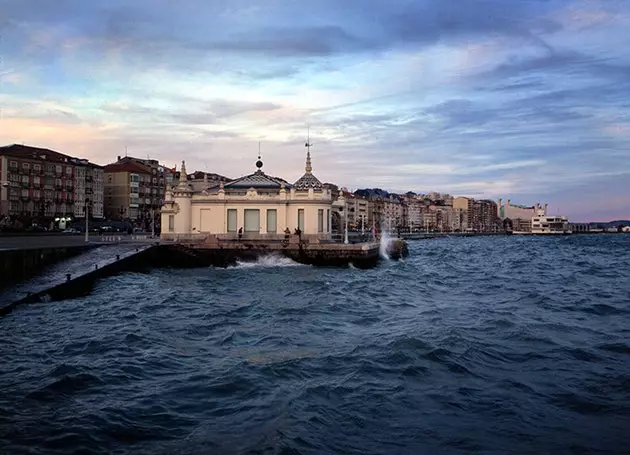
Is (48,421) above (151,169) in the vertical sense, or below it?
below

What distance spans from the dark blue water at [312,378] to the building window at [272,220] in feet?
97.9

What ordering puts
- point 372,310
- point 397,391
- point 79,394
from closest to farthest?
point 79,394, point 397,391, point 372,310

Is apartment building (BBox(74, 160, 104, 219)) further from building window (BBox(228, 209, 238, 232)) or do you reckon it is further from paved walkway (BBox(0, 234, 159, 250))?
building window (BBox(228, 209, 238, 232))

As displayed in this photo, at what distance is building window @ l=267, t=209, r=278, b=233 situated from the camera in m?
53.5

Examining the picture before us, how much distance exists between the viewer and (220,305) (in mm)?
23453

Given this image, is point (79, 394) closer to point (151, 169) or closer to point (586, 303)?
point (586, 303)

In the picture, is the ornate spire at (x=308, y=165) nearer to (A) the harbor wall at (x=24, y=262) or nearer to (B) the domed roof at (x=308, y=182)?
(B) the domed roof at (x=308, y=182)

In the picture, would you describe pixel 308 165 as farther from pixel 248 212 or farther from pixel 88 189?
pixel 88 189

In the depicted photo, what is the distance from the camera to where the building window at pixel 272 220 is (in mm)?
53469

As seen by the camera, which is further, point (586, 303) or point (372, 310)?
point (586, 303)

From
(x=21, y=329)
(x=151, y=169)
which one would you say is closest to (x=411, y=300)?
(x=21, y=329)

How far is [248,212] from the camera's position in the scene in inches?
2125

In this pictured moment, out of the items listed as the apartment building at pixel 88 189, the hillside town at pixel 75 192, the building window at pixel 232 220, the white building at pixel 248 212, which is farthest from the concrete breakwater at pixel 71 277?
the apartment building at pixel 88 189

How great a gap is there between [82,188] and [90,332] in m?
95.6
